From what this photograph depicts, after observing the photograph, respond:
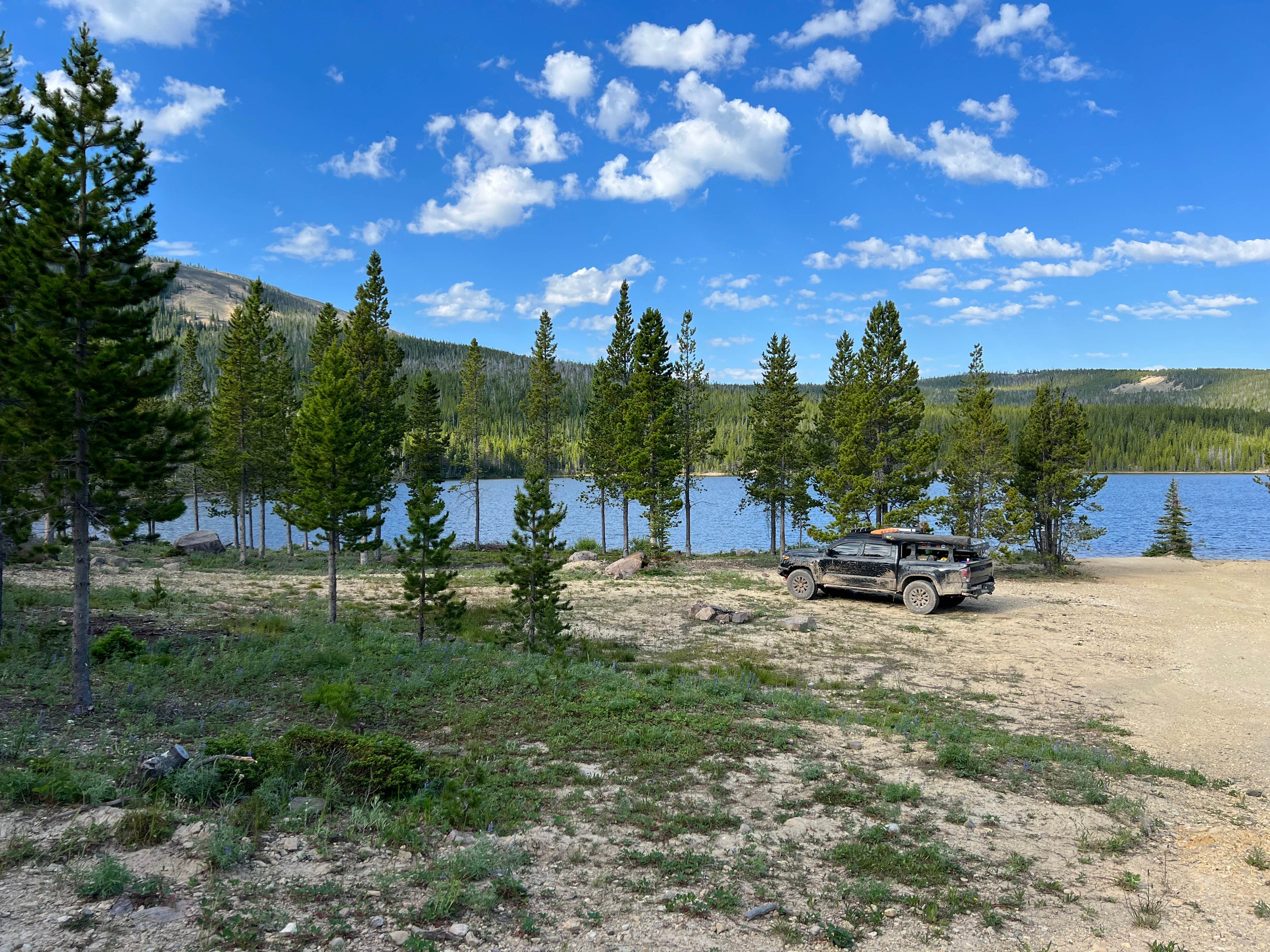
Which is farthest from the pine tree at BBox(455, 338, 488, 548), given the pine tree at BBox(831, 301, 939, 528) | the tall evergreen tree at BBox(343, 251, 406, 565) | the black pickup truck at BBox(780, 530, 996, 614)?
the black pickup truck at BBox(780, 530, 996, 614)

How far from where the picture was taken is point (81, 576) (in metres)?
10.2

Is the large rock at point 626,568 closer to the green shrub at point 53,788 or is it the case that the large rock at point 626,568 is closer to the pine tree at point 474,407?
the pine tree at point 474,407

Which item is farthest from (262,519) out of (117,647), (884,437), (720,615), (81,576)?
(884,437)

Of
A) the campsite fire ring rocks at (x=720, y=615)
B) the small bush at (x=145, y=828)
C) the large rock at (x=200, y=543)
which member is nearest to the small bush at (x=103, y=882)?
the small bush at (x=145, y=828)

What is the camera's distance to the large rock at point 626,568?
3039 centimetres

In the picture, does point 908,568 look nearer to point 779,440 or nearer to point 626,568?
point 626,568

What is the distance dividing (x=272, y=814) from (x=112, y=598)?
16.2m

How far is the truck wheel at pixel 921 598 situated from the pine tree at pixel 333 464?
1653 cm

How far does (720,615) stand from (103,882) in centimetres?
1641

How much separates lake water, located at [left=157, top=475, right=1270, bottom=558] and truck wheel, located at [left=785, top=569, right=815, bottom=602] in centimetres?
2470

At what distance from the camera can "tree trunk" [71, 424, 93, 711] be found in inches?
380

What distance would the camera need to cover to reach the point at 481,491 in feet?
367

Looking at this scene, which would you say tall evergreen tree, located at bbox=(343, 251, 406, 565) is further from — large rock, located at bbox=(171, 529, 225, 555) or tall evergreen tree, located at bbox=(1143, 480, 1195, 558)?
tall evergreen tree, located at bbox=(1143, 480, 1195, 558)

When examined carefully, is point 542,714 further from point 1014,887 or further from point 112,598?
point 112,598
